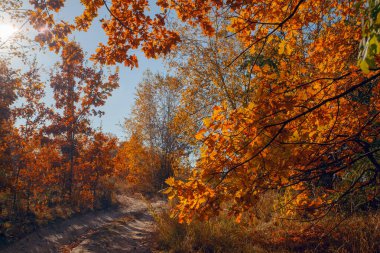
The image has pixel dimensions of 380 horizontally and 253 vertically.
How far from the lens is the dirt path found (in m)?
7.04

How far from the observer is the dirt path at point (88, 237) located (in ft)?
23.1

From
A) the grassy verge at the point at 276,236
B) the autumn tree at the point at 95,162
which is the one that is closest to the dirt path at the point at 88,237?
the grassy verge at the point at 276,236

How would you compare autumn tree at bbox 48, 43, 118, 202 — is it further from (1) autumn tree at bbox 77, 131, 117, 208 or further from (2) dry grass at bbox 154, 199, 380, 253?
(2) dry grass at bbox 154, 199, 380, 253

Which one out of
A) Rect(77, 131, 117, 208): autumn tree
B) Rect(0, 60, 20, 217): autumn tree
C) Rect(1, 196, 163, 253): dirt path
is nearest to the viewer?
Rect(1, 196, 163, 253): dirt path

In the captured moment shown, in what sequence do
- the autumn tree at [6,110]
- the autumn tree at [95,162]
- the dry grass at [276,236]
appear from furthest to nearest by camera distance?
the autumn tree at [95,162]
the autumn tree at [6,110]
the dry grass at [276,236]

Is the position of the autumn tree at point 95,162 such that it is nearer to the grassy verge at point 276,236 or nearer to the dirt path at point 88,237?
the dirt path at point 88,237

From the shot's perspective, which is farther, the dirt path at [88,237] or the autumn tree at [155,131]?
the autumn tree at [155,131]

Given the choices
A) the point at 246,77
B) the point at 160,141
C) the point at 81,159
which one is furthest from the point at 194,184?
the point at 160,141

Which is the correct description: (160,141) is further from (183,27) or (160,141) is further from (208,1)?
(208,1)

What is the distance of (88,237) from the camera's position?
7945 mm

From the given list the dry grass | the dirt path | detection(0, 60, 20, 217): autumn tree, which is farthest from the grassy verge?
detection(0, 60, 20, 217): autumn tree

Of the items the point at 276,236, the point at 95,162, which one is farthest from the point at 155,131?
the point at 276,236

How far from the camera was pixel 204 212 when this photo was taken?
8.75ft

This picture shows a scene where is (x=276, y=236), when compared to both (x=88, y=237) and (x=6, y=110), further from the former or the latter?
(x=6, y=110)
